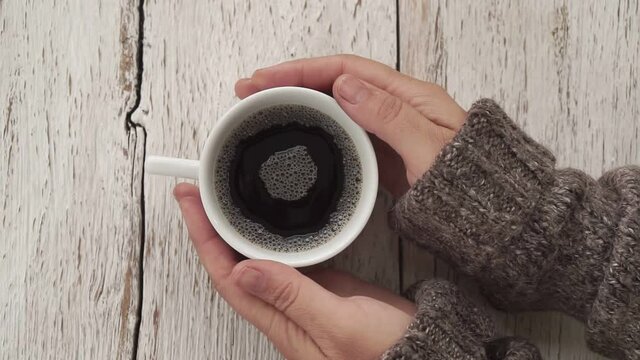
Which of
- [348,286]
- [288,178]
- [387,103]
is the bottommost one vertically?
[348,286]

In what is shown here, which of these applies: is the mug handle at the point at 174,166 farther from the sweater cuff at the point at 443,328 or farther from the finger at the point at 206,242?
the sweater cuff at the point at 443,328

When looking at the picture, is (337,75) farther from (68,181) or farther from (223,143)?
(68,181)

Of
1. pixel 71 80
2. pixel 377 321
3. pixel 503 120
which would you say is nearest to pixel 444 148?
pixel 503 120

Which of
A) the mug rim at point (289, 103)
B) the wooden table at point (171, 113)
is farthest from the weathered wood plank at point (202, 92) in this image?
the mug rim at point (289, 103)

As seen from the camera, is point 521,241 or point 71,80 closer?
point 521,241

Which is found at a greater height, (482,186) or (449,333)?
(482,186)

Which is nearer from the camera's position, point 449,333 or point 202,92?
point 449,333

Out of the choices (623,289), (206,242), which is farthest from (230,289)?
(623,289)

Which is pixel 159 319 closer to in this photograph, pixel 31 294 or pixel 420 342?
pixel 31 294
